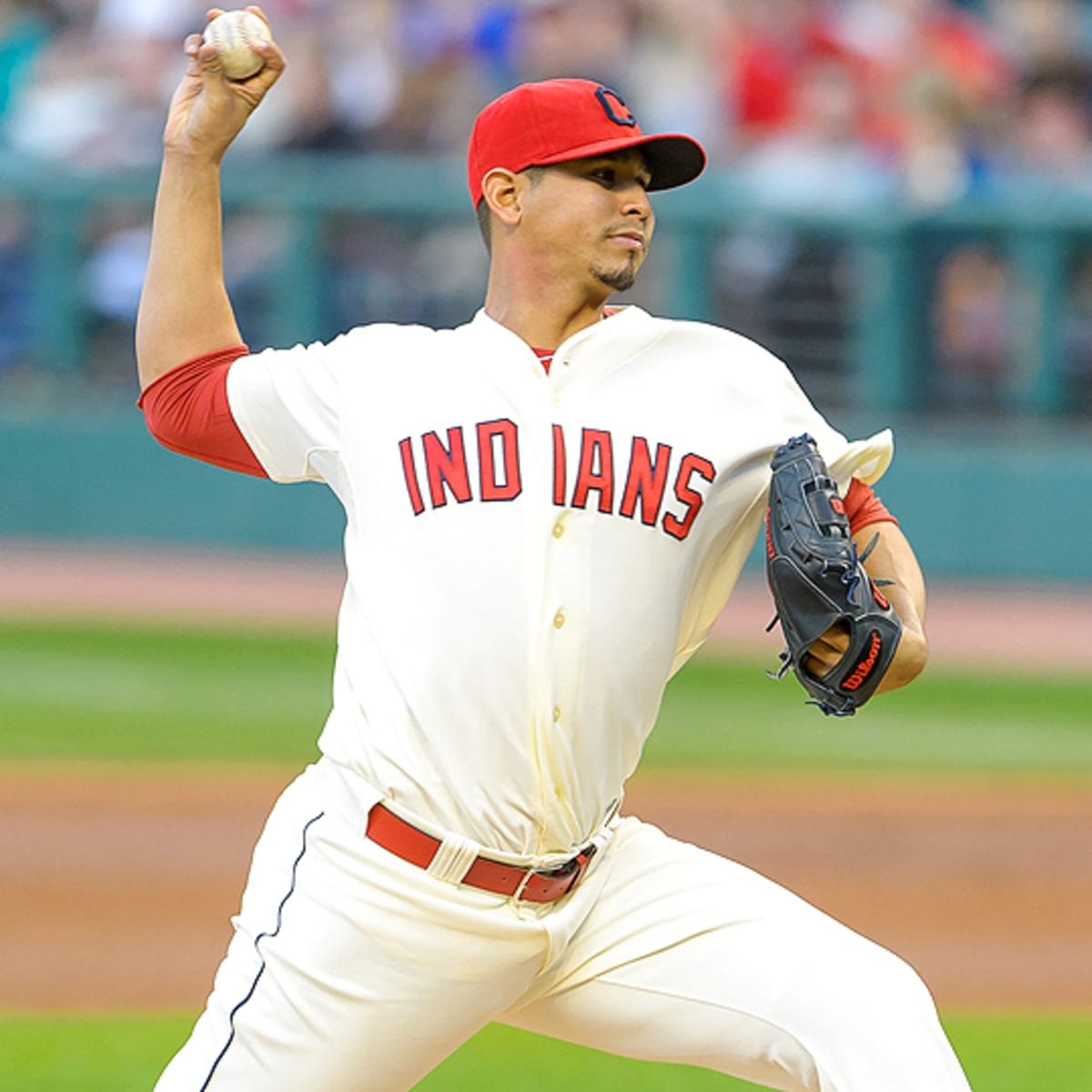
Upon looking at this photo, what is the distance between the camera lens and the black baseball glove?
3.08 m

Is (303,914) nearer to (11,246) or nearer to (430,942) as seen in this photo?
(430,942)

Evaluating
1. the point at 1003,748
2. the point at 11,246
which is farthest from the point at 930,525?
the point at 11,246

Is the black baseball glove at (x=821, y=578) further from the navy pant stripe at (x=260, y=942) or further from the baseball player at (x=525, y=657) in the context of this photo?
the navy pant stripe at (x=260, y=942)

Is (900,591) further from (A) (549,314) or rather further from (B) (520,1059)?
(B) (520,1059)

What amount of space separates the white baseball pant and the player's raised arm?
70 centimetres

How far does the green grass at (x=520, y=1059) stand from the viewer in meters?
5.37

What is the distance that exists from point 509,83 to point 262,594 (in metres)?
3.35

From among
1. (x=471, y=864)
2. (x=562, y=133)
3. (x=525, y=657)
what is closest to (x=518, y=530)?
(x=525, y=657)

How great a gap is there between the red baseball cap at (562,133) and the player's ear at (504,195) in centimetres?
1

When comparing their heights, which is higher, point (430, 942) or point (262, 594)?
point (430, 942)

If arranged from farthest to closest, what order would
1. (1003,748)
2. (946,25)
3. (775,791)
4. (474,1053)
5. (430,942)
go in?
1. (946,25)
2. (1003,748)
3. (775,791)
4. (474,1053)
5. (430,942)

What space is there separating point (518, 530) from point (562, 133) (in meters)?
0.61

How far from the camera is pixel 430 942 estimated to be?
3.18 metres

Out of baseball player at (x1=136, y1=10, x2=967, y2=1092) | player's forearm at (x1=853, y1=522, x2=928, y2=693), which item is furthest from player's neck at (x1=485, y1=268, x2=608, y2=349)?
player's forearm at (x1=853, y1=522, x2=928, y2=693)
